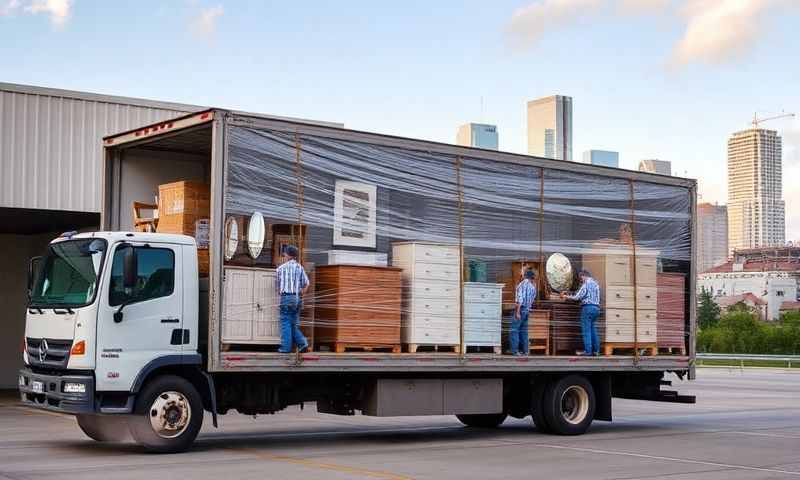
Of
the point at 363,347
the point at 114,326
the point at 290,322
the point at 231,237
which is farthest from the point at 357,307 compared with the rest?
the point at 114,326

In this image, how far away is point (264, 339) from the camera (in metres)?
13.7

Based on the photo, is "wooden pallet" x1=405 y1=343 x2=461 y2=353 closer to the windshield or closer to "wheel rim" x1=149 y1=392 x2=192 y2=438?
"wheel rim" x1=149 y1=392 x2=192 y2=438

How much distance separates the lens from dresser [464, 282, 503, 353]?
610 inches

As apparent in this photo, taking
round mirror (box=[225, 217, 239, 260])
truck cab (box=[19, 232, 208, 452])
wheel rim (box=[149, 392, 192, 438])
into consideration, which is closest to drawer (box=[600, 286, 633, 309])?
round mirror (box=[225, 217, 239, 260])

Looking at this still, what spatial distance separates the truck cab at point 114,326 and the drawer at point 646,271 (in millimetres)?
7362

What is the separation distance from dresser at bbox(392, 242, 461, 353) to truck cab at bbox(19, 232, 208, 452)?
114 inches

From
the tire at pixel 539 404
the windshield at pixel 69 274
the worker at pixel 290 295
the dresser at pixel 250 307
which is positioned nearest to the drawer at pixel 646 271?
the tire at pixel 539 404

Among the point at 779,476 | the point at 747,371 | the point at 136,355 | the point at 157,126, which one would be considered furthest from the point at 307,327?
the point at 747,371

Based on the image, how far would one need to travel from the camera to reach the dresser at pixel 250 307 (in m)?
13.4

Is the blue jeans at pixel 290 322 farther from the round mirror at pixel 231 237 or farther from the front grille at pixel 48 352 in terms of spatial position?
the front grille at pixel 48 352

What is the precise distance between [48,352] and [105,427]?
1618 millimetres

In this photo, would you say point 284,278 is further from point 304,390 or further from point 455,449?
point 455,449

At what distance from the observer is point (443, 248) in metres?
15.3

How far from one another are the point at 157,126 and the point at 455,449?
18.9ft
